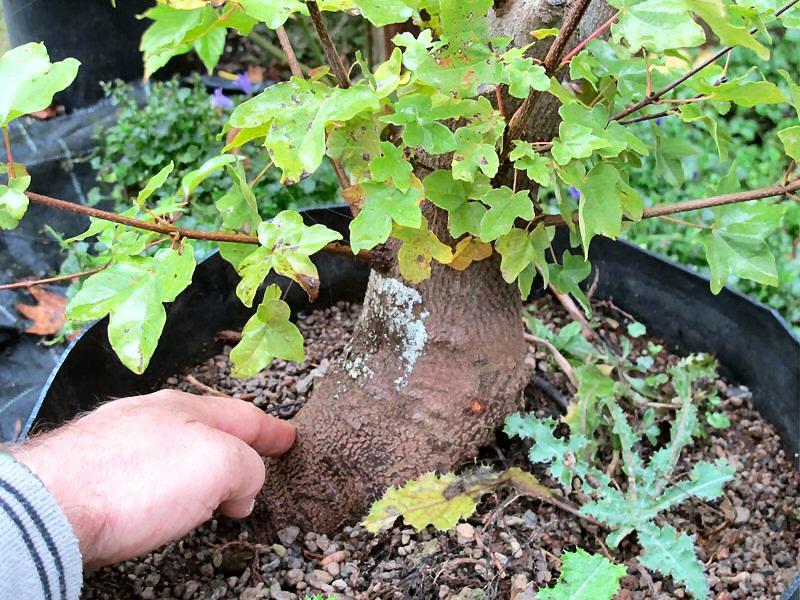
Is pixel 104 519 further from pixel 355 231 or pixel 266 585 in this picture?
pixel 355 231

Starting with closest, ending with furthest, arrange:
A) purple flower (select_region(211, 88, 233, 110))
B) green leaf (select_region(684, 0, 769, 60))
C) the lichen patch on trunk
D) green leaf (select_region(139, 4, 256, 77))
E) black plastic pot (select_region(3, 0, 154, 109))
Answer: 1. green leaf (select_region(684, 0, 769, 60))
2. green leaf (select_region(139, 4, 256, 77))
3. the lichen patch on trunk
4. purple flower (select_region(211, 88, 233, 110))
5. black plastic pot (select_region(3, 0, 154, 109))

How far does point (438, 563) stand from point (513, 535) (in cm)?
13

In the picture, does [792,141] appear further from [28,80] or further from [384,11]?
[28,80]

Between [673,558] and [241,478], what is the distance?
63 centimetres

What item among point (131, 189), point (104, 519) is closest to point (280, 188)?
point (131, 189)

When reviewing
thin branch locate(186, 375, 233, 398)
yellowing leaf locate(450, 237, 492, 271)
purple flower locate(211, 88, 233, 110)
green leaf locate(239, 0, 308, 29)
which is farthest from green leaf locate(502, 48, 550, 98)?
purple flower locate(211, 88, 233, 110)

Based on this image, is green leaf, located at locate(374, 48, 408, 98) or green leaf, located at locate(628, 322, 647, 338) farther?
green leaf, located at locate(628, 322, 647, 338)

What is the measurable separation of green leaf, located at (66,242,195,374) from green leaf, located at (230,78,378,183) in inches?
6.1

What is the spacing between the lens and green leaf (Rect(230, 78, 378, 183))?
701mm

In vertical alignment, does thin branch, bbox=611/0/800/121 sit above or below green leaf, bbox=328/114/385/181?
below

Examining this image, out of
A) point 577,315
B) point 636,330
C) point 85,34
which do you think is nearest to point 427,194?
point 577,315

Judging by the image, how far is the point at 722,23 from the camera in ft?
1.94

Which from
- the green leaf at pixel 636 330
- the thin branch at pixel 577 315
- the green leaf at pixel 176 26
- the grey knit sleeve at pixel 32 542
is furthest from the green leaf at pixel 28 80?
the green leaf at pixel 636 330

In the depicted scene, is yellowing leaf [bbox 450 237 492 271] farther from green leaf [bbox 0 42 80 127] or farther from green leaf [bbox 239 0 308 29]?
green leaf [bbox 0 42 80 127]
